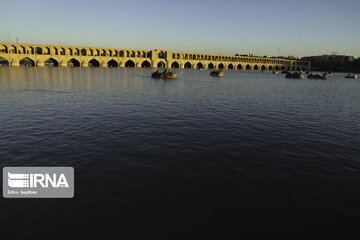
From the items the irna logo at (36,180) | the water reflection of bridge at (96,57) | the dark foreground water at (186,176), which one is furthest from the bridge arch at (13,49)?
the irna logo at (36,180)

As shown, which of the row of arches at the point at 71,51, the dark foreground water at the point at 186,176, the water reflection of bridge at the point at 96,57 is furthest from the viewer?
the row of arches at the point at 71,51

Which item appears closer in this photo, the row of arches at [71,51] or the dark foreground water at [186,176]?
the dark foreground water at [186,176]

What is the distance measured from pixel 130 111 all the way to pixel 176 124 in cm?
633

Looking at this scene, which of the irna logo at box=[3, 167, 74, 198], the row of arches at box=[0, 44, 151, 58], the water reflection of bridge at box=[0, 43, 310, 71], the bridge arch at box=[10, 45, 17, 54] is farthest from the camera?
the row of arches at box=[0, 44, 151, 58]

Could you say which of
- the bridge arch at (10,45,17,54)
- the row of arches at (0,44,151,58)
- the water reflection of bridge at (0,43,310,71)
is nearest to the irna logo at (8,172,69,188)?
the water reflection of bridge at (0,43,310,71)

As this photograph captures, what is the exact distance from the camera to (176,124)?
1770 centimetres

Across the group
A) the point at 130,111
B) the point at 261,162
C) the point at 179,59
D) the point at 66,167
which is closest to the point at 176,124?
the point at 130,111

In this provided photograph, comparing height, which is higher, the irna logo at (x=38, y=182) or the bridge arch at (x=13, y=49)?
the bridge arch at (x=13, y=49)

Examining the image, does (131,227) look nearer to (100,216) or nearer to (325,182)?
(100,216)

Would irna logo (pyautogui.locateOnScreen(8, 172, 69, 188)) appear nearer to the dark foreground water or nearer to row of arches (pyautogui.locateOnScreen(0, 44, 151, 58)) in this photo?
the dark foreground water

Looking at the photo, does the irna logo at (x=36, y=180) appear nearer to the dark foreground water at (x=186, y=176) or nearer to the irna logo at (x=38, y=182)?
the irna logo at (x=38, y=182)

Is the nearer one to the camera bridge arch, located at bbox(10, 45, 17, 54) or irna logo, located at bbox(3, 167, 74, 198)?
irna logo, located at bbox(3, 167, 74, 198)

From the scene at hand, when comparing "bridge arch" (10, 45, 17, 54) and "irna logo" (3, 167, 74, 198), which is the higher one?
"bridge arch" (10, 45, 17, 54)

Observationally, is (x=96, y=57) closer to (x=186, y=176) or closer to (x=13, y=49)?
(x=13, y=49)
